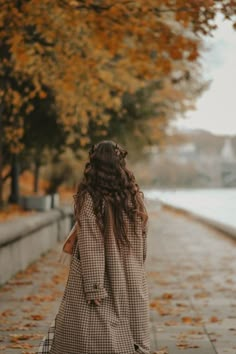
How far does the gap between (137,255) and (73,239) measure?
0.43m

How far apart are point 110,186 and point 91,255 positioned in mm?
454

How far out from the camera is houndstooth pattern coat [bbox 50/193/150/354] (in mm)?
5184

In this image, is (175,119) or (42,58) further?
(175,119)

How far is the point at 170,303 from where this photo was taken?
984 centimetres

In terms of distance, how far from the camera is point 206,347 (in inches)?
278

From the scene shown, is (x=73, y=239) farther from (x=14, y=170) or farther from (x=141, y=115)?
(x=14, y=170)

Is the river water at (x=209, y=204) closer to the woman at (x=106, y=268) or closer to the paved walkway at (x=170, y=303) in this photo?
the paved walkway at (x=170, y=303)

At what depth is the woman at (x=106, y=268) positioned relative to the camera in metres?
5.20

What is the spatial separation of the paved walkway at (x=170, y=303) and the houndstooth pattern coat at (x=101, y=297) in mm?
1561

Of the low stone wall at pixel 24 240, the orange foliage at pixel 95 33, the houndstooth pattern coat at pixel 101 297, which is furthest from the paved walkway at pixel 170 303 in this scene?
the orange foliage at pixel 95 33

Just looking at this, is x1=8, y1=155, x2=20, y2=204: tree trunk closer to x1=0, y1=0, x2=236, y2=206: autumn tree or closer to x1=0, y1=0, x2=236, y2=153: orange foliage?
x1=0, y1=0, x2=236, y2=206: autumn tree

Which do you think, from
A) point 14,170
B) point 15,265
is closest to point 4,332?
point 15,265

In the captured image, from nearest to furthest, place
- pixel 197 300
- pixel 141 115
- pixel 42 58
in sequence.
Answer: pixel 197 300
pixel 42 58
pixel 141 115

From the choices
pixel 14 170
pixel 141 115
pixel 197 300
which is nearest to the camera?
pixel 197 300
